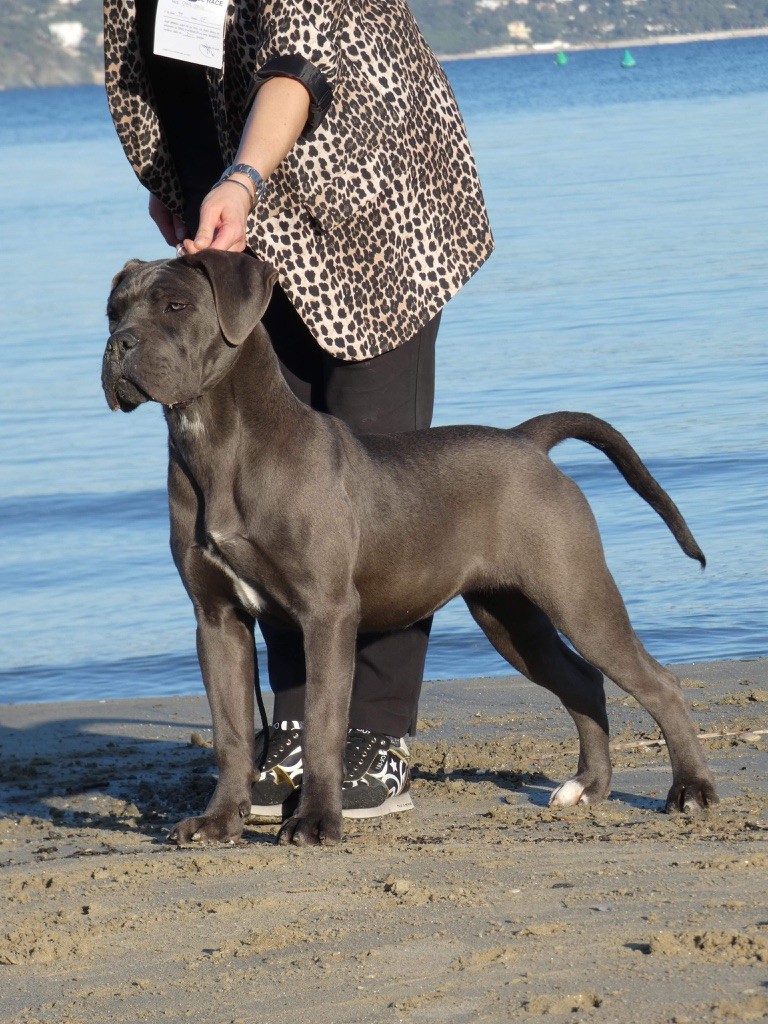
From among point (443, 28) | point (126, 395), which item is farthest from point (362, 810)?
point (443, 28)

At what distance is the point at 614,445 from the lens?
534 cm

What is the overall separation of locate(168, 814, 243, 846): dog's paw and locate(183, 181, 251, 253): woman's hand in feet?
5.36

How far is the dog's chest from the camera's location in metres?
4.60

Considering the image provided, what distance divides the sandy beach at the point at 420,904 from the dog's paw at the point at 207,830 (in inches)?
3.0

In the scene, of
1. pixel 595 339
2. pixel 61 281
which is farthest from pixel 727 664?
pixel 61 281

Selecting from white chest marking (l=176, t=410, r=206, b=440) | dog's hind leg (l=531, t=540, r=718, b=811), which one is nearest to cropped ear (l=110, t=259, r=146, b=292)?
white chest marking (l=176, t=410, r=206, b=440)

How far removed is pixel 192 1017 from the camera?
3.34 m

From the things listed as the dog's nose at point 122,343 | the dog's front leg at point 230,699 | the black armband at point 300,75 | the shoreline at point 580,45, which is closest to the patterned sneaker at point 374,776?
the dog's front leg at point 230,699

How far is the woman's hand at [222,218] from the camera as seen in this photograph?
4.41 m

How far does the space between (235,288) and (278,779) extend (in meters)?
1.63

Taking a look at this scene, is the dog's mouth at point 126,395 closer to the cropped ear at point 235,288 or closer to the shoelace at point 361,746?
the cropped ear at point 235,288

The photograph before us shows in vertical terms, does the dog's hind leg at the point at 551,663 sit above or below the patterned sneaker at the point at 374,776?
above

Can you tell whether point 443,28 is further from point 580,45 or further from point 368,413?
point 368,413

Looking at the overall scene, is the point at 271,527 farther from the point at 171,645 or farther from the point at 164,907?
the point at 171,645
